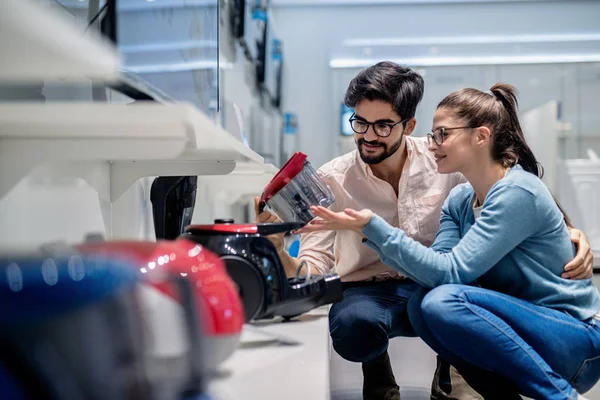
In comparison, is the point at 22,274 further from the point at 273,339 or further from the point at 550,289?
the point at 550,289

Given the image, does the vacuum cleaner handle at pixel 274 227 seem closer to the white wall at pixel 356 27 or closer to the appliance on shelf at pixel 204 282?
the appliance on shelf at pixel 204 282

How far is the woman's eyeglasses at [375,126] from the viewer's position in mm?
1971

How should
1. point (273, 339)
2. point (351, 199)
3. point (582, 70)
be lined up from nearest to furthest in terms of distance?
1. point (273, 339)
2. point (351, 199)
3. point (582, 70)

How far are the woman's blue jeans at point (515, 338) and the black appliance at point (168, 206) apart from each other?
0.66m

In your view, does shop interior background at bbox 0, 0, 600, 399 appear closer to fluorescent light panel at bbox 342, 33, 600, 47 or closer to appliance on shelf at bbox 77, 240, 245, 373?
fluorescent light panel at bbox 342, 33, 600, 47

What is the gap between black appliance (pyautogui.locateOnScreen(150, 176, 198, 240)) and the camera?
1.46m

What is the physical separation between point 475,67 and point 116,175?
13.5ft

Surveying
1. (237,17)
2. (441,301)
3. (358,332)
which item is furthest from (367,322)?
(237,17)

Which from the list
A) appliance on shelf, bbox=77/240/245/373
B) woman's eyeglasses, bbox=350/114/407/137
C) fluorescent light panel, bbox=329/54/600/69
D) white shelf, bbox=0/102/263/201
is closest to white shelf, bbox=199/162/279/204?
woman's eyeglasses, bbox=350/114/407/137

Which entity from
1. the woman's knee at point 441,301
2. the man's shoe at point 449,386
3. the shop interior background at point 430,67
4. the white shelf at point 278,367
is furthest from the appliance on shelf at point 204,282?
the shop interior background at point 430,67

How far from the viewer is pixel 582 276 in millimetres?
1652

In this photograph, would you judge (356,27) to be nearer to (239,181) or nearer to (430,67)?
(430,67)

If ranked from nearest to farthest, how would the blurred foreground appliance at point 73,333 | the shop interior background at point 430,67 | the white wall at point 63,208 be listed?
the blurred foreground appliance at point 73,333 < the white wall at point 63,208 < the shop interior background at point 430,67

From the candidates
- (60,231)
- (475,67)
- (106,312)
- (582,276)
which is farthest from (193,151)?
(475,67)
